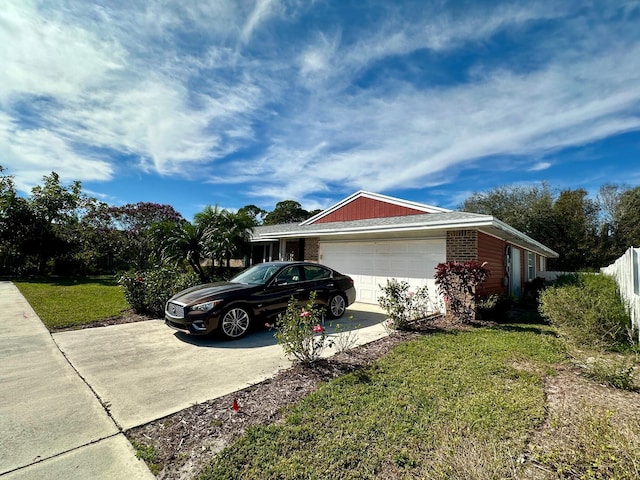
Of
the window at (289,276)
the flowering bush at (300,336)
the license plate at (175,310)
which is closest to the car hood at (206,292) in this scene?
the license plate at (175,310)

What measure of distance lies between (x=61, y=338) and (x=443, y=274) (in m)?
8.14

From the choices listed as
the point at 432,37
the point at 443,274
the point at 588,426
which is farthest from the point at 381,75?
the point at 588,426

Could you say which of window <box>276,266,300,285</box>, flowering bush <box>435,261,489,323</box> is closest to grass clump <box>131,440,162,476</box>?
window <box>276,266,300,285</box>

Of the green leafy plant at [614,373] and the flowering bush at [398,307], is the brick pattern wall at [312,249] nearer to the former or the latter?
the flowering bush at [398,307]

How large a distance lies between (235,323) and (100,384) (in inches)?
93.1

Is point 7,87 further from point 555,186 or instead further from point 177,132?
point 555,186

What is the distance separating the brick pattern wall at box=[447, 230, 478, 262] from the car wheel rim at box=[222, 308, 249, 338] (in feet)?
18.8

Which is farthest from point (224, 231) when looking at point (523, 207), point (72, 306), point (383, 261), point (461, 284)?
point (523, 207)

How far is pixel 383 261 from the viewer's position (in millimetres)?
10258

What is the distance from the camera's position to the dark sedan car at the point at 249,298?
5.61 m

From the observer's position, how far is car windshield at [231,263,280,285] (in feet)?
21.9

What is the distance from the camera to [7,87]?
293 inches

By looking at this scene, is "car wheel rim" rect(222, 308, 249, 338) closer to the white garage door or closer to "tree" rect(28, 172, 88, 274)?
the white garage door

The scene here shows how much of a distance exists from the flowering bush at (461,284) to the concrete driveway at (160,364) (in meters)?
2.17
